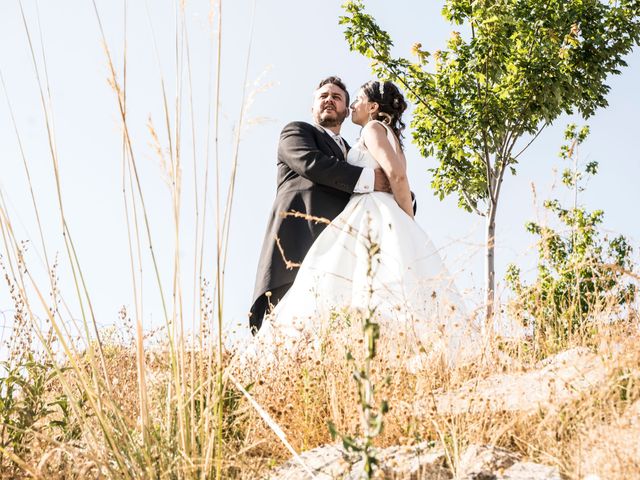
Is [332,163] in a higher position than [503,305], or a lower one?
higher

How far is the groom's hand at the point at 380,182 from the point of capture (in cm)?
455

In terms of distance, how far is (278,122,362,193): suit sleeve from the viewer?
14.6 feet

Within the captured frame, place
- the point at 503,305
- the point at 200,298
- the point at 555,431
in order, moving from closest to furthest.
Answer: the point at 200,298, the point at 555,431, the point at 503,305

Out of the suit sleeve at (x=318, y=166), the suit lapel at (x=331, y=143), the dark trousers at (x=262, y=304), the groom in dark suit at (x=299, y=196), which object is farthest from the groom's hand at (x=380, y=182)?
the dark trousers at (x=262, y=304)

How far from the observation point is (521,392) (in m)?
2.26

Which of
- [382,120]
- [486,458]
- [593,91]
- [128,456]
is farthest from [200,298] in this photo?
[593,91]

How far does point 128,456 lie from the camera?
1742 millimetres

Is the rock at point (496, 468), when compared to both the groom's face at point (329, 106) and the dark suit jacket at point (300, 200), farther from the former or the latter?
the groom's face at point (329, 106)

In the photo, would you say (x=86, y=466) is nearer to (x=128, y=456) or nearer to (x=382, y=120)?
(x=128, y=456)

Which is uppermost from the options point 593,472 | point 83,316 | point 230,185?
point 230,185

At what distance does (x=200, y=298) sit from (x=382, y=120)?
3519mm

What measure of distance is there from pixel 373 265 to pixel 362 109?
169 cm

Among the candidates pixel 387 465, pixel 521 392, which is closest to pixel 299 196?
pixel 521 392

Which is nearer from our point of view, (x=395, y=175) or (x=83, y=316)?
(x=83, y=316)
